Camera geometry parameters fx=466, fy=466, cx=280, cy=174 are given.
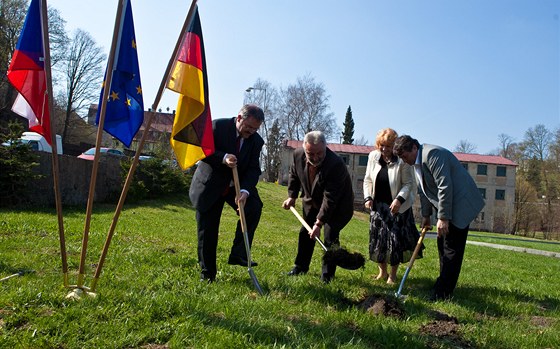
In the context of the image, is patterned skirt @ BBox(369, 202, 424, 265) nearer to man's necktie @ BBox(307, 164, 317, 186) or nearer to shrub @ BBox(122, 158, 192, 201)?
man's necktie @ BBox(307, 164, 317, 186)

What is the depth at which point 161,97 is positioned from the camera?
4.12 m

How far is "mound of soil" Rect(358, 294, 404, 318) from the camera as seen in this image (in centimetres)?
430

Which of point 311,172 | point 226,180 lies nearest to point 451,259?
point 311,172

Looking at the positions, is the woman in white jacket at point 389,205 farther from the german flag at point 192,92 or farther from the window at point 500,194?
the window at point 500,194

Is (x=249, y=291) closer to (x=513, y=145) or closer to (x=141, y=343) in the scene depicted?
(x=141, y=343)

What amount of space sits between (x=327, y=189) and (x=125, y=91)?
2.58 m

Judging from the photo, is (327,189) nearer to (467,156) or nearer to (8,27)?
(8,27)

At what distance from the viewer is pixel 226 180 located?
514cm

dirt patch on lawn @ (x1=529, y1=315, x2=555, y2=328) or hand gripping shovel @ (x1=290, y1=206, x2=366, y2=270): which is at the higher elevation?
hand gripping shovel @ (x1=290, y1=206, x2=366, y2=270)

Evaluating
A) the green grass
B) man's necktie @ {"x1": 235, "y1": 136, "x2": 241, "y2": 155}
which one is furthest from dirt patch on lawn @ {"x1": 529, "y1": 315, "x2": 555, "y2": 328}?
man's necktie @ {"x1": 235, "y1": 136, "x2": 241, "y2": 155}

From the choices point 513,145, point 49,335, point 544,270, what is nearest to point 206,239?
point 49,335

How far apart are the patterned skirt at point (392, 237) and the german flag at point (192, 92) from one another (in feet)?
9.24

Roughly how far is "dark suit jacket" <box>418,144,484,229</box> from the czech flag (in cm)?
386

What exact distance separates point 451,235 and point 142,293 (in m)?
3.36
